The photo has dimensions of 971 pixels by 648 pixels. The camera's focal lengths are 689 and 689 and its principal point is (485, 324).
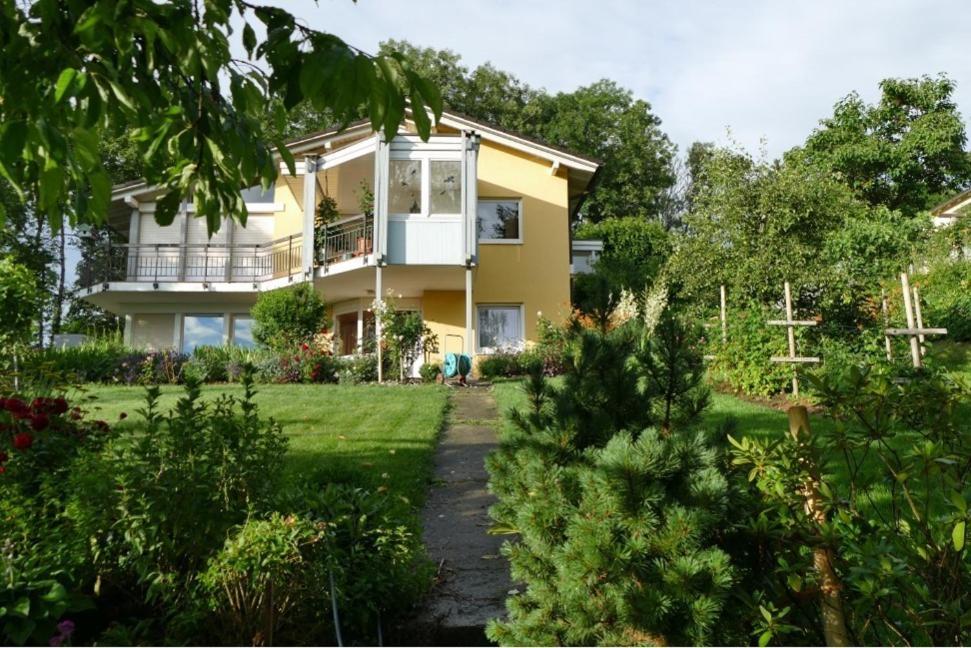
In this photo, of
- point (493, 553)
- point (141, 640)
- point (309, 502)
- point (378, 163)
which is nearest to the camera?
point (141, 640)

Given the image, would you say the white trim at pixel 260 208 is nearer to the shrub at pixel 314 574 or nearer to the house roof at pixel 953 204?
the shrub at pixel 314 574

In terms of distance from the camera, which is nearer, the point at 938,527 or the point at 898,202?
the point at 938,527

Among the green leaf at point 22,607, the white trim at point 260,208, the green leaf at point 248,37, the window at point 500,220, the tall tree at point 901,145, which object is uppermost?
the tall tree at point 901,145

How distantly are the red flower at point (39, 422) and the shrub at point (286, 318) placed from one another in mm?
12707

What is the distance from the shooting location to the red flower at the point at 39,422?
11.9 ft

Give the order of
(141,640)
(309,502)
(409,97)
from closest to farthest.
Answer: (409,97) → (141,640) → (309,502)

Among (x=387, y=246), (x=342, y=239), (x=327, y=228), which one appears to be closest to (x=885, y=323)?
(x=387, y=246)

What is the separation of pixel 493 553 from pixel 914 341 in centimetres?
834

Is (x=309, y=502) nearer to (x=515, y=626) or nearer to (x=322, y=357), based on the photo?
(x=515, y=626)

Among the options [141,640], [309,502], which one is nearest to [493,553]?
[309,502]

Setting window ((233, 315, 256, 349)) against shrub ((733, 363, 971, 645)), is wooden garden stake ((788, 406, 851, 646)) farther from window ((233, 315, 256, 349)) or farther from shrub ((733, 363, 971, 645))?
window ((233, 315, 256, 349))

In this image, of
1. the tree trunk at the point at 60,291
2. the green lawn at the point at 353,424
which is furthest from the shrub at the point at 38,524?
the tree trunk at the point at 60,291

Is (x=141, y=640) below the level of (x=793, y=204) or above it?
below

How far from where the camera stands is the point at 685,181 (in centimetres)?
4816
